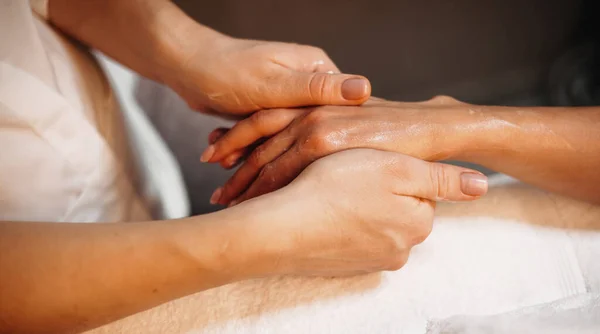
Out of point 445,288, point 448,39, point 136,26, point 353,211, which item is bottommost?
point 445,288

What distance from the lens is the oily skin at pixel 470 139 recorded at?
636mm

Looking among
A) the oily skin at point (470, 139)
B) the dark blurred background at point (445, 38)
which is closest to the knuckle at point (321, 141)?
the oily skin at point (470, 139)

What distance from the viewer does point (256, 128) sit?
0.70m

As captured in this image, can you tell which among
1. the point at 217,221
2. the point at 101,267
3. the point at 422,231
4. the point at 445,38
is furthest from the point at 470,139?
the point at 445,38

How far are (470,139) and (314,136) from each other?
0.22 metres

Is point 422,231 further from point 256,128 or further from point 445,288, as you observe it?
point 256,128

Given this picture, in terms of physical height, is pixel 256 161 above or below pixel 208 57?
below

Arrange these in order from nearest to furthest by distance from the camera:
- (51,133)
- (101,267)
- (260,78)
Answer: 1. (101,267)
2. (51,133)
3. (260,78)

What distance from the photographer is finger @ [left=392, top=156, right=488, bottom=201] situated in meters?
0.58

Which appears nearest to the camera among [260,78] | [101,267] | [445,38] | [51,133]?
[101,267]

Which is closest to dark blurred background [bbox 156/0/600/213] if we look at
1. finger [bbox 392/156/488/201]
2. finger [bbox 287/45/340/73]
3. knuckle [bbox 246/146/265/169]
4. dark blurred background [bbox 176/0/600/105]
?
dark blurred background [bbox 176/0/600/105]

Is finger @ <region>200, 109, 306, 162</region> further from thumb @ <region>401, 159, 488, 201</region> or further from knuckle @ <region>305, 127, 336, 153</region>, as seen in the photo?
thumb @ <region>401, 159, 488, 201</region>

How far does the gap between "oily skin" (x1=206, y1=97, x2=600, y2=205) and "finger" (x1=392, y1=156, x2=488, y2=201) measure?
5 centimetres

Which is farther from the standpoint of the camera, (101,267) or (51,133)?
(51,133)
